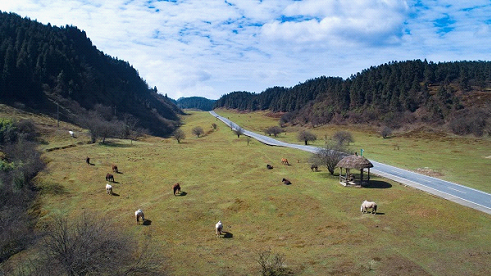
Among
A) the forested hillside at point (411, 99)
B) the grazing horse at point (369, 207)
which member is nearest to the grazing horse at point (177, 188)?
the grazing horse at point (369, 207)

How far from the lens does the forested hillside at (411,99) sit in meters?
117

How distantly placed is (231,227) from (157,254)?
340 inches

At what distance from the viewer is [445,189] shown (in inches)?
1574

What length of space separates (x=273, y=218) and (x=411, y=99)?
438ft

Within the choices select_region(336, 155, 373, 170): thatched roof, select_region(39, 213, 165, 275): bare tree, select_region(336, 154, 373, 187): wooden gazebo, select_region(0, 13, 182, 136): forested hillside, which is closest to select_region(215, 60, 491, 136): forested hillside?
select_region(336, 154, 373, 187): wooden gazebo

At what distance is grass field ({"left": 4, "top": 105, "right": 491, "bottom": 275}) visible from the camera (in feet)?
72.1

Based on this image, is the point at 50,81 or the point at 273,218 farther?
the point at 50,81

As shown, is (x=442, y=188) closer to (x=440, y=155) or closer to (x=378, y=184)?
(x=378, y=184)

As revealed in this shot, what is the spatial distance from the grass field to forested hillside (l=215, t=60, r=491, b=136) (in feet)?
280

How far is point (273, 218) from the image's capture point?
106 feet

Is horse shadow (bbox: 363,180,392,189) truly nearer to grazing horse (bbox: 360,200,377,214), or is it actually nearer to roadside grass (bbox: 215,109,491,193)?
grazing horse (bbox: 360,200,377,214)

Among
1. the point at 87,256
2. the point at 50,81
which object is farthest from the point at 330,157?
the point at 50,81

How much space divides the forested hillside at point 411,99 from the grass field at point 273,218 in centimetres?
8530

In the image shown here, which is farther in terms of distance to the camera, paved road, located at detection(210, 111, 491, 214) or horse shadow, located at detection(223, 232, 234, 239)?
paved road, located at detection(210, 111, 491, 214)
